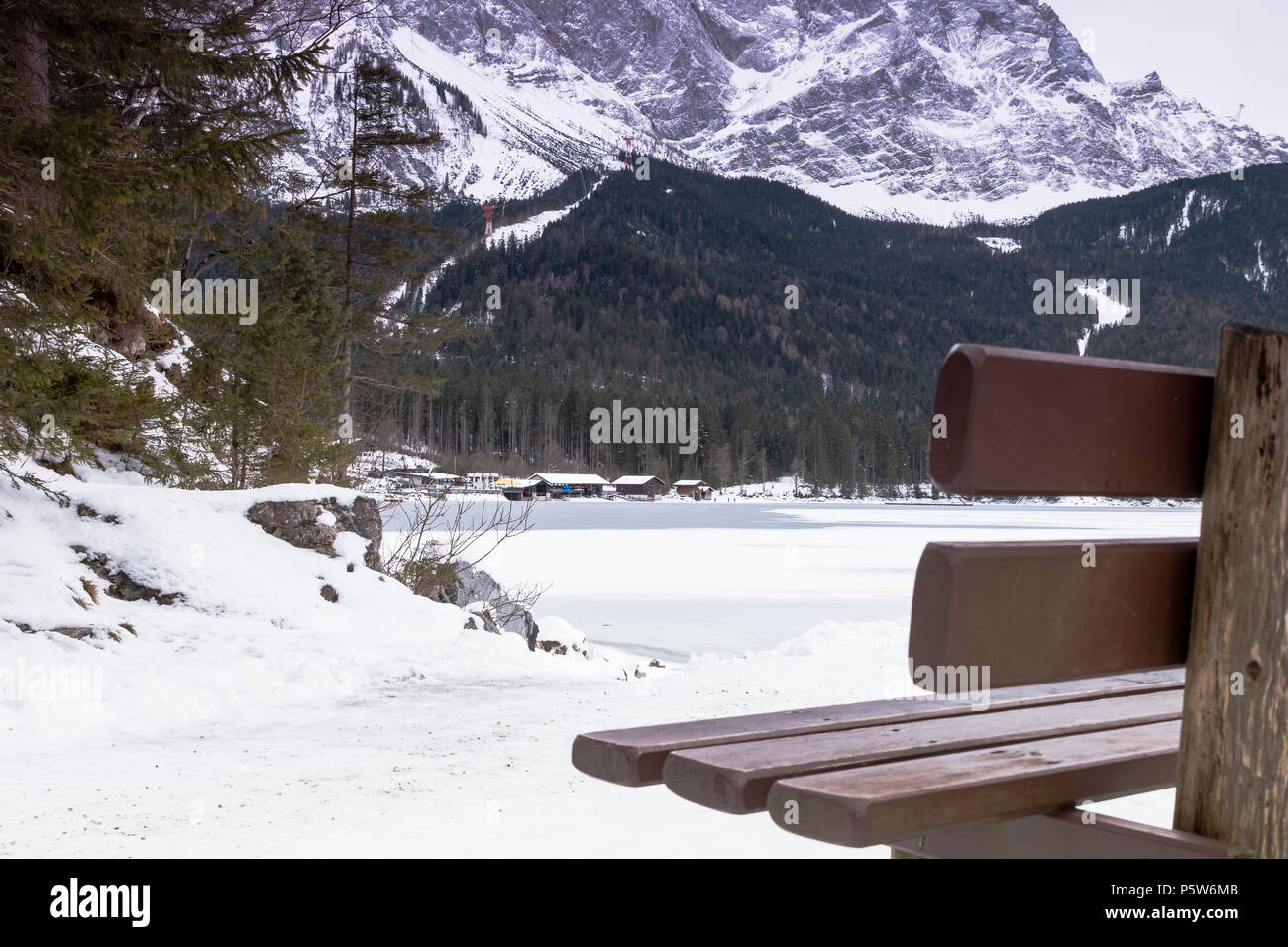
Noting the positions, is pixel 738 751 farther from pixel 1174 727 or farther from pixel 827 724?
pixel 1174 727

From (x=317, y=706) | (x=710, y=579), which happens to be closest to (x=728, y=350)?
(x=710, y=579)

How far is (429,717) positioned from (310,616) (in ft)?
8.65

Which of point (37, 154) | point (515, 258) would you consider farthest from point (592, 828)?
point (515, 258)

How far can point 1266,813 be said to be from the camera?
171cm

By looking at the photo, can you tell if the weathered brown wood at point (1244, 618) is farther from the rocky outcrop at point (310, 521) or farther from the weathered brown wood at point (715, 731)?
the rocky outcrop at point (310, 521)

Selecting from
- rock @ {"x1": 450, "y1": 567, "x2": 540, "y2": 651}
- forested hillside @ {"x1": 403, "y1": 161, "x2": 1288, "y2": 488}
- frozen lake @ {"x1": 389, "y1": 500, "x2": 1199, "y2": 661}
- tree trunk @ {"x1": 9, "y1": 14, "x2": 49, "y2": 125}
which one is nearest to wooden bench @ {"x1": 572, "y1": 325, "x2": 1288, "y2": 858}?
frozen lake @ {"x1": 389, "y1": 500, "x2": 1199, "y2": 661}

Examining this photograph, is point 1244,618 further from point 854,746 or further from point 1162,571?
point 854,746

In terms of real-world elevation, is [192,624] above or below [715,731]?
below

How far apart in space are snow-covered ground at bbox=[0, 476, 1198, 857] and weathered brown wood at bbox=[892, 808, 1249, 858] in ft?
6.54

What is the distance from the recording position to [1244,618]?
1.72m

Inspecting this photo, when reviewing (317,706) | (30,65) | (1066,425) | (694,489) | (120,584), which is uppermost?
(30,65)

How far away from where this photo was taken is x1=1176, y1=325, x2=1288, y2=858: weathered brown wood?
66.8 inches

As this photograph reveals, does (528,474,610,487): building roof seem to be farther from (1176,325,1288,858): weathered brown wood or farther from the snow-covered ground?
(1176,325,1288,858): weathered brown wood

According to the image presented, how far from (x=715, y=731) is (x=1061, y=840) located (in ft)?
2.27
